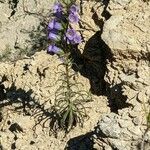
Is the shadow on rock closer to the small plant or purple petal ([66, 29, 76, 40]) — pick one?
the small plant

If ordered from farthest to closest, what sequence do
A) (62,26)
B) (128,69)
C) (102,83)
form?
(102,83)
(128,69)
(62,26)

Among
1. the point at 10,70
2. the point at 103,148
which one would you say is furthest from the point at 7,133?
the point at 103,148

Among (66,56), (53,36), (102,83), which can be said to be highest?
(53,36)

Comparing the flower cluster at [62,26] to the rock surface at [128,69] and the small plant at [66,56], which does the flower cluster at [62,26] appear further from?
the rock surface at [128,69]

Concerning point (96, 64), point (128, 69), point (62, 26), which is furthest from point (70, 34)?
point (96, 64)

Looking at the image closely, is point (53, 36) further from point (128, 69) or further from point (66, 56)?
point (128, 69)

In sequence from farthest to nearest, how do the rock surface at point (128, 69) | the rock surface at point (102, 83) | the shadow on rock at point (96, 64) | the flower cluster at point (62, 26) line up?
the shadow on rock at point (96, 64) → the flower cluster at point (62, 26) → the rock surface at point (102, 83) → the rock surface at point (128, 69)

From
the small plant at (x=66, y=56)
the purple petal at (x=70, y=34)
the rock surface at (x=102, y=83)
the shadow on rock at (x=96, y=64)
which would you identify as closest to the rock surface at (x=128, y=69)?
the rock surface at (x=102, y=83)

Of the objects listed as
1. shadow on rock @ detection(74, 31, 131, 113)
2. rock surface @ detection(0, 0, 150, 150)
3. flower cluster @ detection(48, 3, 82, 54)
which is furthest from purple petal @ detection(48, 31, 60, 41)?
shadow on rock @ detection(74, 31, 131, 113)
